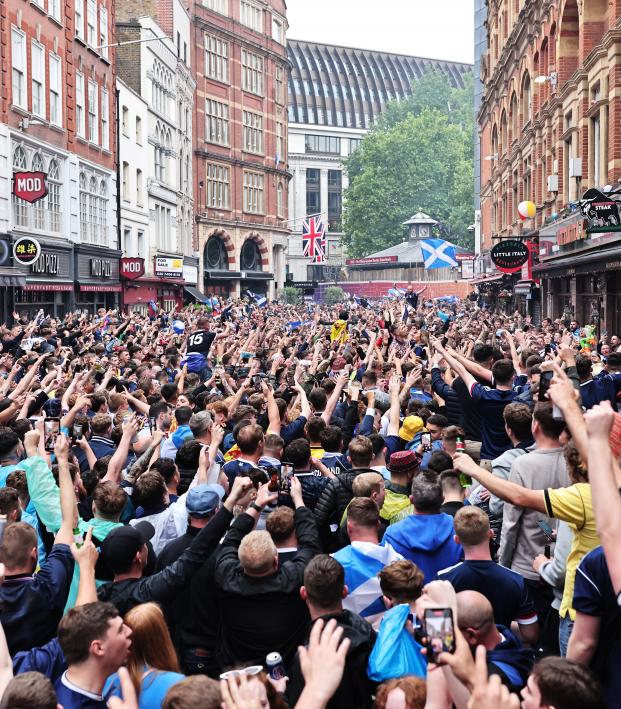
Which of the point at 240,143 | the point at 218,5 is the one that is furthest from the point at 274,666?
the point at 240,143

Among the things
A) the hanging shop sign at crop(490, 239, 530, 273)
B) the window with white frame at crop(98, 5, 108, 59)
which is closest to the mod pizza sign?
the window with white frame at crop(98, 5, 108, 59)

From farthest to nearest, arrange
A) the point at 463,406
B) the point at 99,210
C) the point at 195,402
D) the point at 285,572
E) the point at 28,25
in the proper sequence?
1. the point at 99,210
2. the point at 28,25
3. the point at 195,402
4. the point at 463,406
5. the point at 285,572

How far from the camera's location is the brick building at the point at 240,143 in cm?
6719

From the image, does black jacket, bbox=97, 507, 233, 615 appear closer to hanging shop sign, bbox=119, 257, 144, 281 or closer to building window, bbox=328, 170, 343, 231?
hanging shop sign, bbox=119, 257, 144, 281

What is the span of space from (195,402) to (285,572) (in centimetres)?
607

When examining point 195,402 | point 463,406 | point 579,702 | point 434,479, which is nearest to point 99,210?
point 195,402

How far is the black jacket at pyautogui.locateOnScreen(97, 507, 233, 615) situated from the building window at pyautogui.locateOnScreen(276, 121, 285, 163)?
74.5 meters

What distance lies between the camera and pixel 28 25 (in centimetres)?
3008

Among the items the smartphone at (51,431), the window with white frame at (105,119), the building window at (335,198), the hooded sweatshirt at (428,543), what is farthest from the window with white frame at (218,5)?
the hooded sweatshirt at (428,543)

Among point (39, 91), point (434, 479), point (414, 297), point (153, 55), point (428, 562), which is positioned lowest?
point (428, 562)

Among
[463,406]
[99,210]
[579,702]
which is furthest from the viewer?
[99,210]

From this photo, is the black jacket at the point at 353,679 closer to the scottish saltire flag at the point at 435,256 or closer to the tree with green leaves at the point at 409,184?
the scottish saltire flag at the point at 435,256

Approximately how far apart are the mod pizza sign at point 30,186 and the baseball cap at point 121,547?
24524 millimetres

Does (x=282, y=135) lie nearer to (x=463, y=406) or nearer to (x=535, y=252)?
(x=535, y=252)
